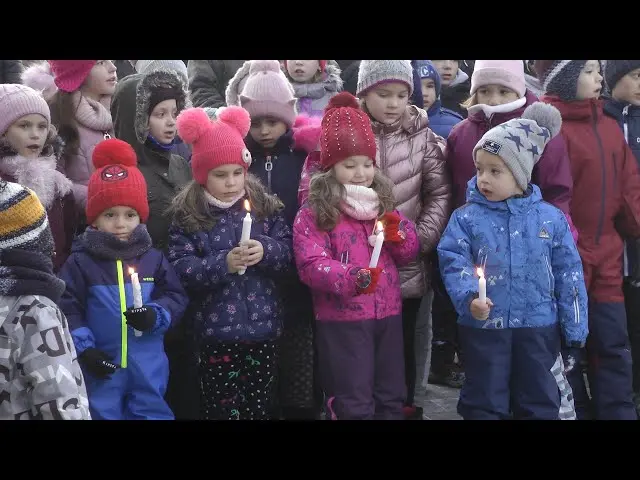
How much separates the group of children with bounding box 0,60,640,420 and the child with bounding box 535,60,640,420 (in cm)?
1

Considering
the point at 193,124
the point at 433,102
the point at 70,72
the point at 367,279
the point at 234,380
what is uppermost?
the point at 70,72

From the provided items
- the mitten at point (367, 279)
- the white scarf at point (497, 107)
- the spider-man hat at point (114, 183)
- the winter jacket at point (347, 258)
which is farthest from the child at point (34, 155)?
the white scarf at point (497, 107)

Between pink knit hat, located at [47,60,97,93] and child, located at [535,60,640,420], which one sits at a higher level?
pink knit hat, located at [47,60,97,93]

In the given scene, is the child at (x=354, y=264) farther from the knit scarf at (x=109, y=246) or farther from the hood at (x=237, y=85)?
the hood at (x=237, y=85)

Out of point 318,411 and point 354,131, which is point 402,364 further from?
point 354,131

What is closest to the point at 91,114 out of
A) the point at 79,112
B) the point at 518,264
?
the point at 79,112

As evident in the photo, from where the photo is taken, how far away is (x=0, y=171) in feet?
15.4

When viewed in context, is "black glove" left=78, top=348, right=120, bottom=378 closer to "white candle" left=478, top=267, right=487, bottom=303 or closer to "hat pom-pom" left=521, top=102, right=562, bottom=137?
"white candle" left=478, top=267, right=487, bottom=303

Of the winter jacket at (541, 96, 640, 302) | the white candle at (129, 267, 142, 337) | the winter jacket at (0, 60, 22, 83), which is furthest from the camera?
the winter jacket at (0, 60, 22, 83)

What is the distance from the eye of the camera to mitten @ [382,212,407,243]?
4.75m

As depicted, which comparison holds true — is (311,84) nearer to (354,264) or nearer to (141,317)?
(354,264)

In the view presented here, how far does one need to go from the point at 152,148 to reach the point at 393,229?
60.0 inches

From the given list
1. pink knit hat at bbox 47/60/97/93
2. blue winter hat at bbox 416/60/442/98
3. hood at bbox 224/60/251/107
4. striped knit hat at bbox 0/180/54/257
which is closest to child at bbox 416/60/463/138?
blue winter hat at bbox 416/60/442/98

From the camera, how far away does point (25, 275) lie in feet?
11.9
